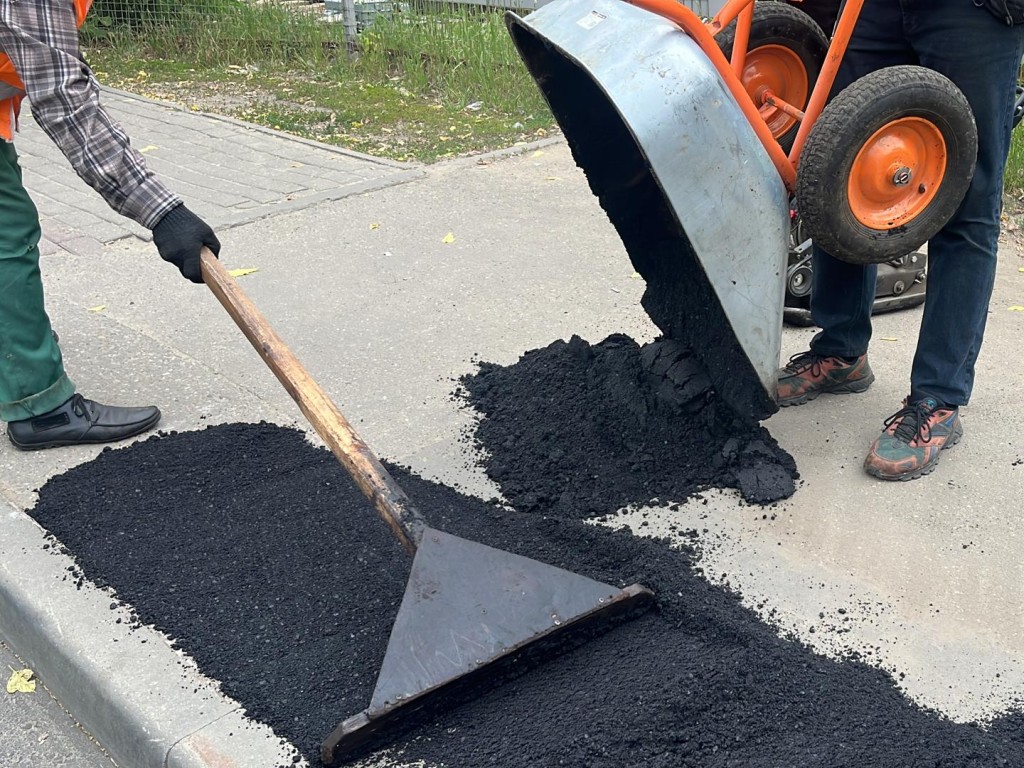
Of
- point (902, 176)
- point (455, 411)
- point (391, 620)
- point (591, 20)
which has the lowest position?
point (455, 411)

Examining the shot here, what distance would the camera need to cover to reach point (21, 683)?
293cm

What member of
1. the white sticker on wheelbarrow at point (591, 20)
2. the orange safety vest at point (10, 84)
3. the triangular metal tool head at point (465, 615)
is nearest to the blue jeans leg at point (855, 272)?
the white sticker on wheelbarrow at point (591, 20)

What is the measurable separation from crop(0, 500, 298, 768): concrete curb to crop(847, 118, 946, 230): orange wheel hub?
203cm

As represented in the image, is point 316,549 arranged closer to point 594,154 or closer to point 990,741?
point 594,154

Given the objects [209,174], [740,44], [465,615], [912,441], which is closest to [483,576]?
[465,615]

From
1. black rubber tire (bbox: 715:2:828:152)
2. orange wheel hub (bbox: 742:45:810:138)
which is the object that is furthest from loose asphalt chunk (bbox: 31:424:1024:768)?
black rubber tire (bbox: 715:2:828:152)

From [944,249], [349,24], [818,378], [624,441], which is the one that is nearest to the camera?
[944,249]

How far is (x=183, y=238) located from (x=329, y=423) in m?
0.76

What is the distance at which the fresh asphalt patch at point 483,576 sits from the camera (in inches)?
93.7

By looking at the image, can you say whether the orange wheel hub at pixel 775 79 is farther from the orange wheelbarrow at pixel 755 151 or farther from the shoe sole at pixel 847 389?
the shoe sole at pixel 847 389

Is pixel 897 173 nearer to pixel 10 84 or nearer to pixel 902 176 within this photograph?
pixel 902 176

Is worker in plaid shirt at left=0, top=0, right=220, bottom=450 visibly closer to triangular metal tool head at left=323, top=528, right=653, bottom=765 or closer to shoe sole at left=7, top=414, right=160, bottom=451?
shoe sole at left=7, top=414, right=160, bottom=451

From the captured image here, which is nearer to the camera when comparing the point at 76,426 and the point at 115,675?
the point at 115,675

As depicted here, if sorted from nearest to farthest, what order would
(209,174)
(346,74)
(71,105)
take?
(71,105)
(209,174)
(346,74)
